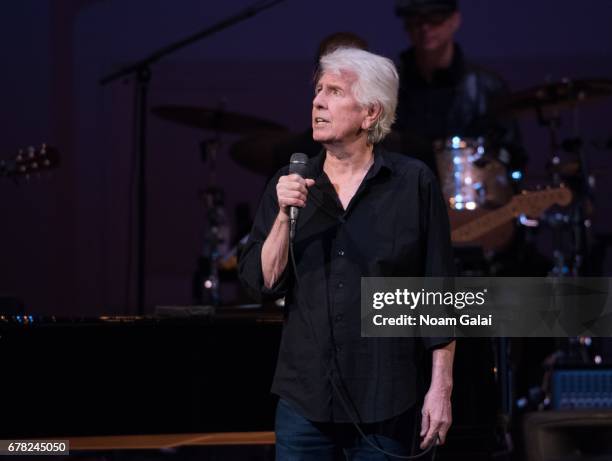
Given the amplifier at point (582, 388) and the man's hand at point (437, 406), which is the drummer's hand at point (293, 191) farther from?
the amplifier at point (582, 388)

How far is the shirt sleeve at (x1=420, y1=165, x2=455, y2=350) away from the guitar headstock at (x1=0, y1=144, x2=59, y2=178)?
2561mm

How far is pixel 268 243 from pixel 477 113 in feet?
13.2

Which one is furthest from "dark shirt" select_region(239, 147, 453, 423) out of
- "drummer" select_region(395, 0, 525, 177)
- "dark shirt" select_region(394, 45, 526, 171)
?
"drummer" select_region(395, 0, 525, 177)

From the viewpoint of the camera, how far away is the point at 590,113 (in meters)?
7.01

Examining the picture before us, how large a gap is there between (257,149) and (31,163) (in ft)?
6.01

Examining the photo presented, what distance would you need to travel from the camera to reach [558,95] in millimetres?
5629

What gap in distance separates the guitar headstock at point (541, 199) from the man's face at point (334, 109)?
2679 millimetres

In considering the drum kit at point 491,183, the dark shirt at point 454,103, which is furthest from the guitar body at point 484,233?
the dark shirt at point 454,103

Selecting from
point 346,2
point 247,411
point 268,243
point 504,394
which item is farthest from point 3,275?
point 268,243

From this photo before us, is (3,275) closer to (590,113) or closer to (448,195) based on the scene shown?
(448,195)

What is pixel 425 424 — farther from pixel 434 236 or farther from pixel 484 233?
pixel 484 233

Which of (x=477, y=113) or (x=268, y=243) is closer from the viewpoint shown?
(x=268, y=243)

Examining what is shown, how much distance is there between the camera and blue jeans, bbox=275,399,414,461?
2213 millimetres

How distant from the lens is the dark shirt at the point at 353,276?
87.8 inches
